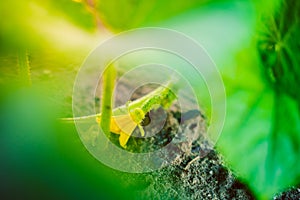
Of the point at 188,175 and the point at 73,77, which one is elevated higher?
the point at 73,77

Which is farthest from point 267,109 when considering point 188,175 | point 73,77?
point 73,77

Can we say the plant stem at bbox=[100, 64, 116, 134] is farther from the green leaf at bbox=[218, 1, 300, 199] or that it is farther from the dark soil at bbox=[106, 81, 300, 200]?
the green leaf at bbox=[218, 1, 300, 199]

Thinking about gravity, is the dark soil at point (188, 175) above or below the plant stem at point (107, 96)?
below

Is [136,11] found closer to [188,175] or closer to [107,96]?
[107,96]

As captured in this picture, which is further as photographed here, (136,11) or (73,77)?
(73,77)

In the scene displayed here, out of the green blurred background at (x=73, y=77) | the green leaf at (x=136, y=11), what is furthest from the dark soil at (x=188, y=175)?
the green leaf at (x=136, y=11)

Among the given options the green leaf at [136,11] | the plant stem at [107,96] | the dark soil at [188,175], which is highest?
the green leaf at [136,11]

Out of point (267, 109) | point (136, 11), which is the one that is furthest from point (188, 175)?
point (136, 11)

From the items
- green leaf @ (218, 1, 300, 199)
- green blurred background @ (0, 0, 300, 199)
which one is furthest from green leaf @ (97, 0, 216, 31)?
green leaf @ (218, 1, 300, 199)

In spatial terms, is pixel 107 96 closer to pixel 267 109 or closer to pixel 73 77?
pixel 73 77

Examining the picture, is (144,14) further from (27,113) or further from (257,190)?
(257,190)

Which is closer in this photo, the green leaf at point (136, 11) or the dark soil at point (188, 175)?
the green leaf at point (136, 11)

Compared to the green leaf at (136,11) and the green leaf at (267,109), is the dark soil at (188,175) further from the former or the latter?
the green leaf at (136,11)

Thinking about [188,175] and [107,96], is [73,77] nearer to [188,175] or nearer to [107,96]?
[107,96]
